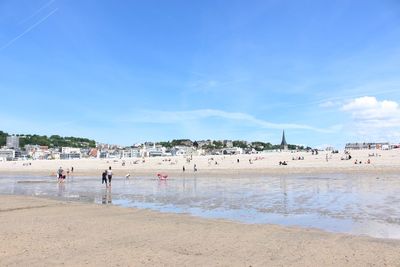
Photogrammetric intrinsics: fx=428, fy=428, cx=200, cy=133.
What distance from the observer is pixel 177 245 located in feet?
31.1

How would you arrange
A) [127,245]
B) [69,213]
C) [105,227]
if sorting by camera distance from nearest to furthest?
[127,245]
[105,227]
[69,213]

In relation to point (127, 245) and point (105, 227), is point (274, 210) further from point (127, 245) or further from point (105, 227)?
point (127, 245)

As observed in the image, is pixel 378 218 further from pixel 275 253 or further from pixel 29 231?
pixel 29 231

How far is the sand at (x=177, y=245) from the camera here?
7934 millimetres

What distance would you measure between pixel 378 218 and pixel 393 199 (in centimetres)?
685

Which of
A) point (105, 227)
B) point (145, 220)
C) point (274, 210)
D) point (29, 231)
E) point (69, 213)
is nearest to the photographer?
point (29, 231)

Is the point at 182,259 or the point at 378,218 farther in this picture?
the point at 378,218

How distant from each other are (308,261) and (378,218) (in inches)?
291

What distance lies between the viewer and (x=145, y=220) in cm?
1385

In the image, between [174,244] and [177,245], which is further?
[174,244]

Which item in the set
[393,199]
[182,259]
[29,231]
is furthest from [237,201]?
[182,259]

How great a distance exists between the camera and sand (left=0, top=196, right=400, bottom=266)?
26.0 ft

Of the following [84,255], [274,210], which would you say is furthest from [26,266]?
[274,210]

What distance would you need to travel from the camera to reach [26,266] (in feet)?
24.7
